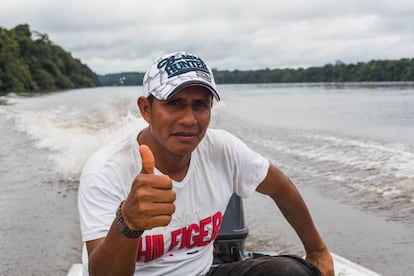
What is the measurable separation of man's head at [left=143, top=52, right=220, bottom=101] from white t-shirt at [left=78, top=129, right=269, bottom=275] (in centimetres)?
29

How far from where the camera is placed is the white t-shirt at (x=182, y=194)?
2006 mm

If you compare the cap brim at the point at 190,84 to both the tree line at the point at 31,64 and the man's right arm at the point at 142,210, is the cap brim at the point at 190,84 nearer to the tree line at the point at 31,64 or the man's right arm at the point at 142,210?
the man's right arm at the point at 142,210

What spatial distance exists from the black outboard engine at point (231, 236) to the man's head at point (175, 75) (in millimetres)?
1182

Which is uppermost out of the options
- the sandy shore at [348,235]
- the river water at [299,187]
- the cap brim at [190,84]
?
the cap brim at [190,84]

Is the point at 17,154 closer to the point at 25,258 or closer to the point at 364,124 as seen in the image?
the point at 25,258

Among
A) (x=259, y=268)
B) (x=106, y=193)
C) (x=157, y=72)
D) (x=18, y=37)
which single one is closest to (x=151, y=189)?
(x=106, y=193)

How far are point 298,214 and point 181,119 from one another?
3.01ft

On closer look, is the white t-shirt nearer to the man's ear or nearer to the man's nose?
the man's ear

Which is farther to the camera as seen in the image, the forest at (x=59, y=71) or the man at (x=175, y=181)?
the forest at (x=59, y=71)

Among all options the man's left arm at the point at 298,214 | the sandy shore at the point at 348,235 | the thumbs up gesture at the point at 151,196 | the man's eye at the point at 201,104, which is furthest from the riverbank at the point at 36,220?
the thumbs up gesture at the point at 151,196

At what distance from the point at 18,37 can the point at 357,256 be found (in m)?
79.0

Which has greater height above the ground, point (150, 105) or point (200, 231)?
point (150, 105)

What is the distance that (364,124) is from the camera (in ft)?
51.9

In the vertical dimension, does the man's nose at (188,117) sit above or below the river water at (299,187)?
above
